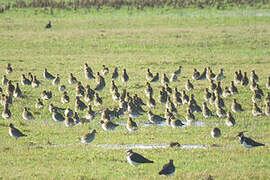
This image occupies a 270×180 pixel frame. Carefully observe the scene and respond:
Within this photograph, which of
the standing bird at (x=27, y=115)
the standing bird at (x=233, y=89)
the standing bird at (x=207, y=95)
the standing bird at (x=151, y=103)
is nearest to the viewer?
the standing bird at (x=27, y=115)

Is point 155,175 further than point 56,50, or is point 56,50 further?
point 56,50

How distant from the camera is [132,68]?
81.9 ft

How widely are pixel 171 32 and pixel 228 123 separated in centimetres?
2170

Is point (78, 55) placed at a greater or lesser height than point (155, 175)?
lesser

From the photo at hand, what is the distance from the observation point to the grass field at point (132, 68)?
11586 millimetres

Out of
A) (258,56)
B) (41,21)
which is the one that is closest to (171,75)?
(258,56)

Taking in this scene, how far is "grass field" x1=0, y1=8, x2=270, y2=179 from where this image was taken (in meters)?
11.6

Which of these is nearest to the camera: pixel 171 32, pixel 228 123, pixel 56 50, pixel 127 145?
pixel 127 145

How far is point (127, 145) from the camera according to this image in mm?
13328

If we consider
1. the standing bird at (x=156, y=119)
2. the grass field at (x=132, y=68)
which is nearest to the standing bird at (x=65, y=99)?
the grass field at (x=132, y=68)

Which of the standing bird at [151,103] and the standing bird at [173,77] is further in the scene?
the standing bird at [173,77]

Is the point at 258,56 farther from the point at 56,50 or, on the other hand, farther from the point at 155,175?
the point at 155,175

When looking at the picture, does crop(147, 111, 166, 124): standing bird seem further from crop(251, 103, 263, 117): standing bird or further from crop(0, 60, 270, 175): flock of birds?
crop(251, 103, 263, 117): standing bird

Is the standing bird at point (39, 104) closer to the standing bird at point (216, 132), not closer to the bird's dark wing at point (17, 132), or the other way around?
the bird's dark wing at point (17, 132)
